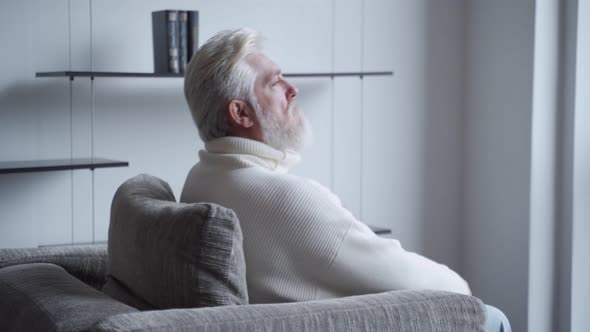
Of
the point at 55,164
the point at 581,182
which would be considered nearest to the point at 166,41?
the point at 55,164

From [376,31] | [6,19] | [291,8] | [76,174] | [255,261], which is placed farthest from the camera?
[376,31]

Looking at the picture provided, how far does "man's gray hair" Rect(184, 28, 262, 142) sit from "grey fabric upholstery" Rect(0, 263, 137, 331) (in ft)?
1.63

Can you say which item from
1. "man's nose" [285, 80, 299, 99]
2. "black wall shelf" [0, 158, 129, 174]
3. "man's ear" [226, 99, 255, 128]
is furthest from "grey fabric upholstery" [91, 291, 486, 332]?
"black wall shelf" [0, 158, 129, 174]

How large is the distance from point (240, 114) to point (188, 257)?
1.99 feet

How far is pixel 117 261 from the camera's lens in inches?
71.7

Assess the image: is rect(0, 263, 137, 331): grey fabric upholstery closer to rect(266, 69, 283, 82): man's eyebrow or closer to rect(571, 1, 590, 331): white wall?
rect(266, 69, 283, 82): man's eyebrow

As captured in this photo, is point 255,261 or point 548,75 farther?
point 548,75

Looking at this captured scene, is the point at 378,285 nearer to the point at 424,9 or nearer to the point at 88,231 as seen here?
the point at 88,231

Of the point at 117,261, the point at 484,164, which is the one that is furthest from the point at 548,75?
the point at 117,261

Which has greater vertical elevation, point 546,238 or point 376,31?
point 376,31

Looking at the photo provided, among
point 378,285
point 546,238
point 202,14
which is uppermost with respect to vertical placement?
point 202,14

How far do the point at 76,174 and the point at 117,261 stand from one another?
1.24 m

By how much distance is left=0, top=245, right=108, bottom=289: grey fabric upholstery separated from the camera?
2160 millimetres

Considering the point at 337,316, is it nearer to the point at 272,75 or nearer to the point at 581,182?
the point at 272,75
